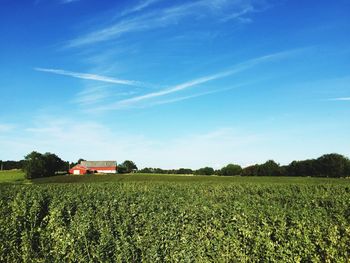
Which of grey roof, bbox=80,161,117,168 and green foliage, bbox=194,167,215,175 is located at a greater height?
grey roof, bbox=80,161,117,168

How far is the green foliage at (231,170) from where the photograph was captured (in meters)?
100

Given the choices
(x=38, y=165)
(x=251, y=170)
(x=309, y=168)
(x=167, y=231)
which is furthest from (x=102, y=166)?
(x=167, y=231)

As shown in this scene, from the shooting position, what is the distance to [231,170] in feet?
335

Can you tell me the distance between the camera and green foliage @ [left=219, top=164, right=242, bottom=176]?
100 meters

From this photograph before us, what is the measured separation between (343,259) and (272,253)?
1.56 metres

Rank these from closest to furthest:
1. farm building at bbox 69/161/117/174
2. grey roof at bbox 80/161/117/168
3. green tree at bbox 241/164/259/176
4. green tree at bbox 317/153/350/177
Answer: green tree at bbox 317/153/350/177 < green tree at bbox 241/164/259/176 < farm building at bbox 69/161/117/174 < grey roof at bbox 80/161/117/168

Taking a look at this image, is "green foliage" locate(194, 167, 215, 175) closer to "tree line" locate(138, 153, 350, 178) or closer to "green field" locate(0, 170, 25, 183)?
"tree line" locate(138, 153, 350, 178)

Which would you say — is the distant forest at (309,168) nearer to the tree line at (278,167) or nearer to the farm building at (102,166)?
the tree line at (278,167)

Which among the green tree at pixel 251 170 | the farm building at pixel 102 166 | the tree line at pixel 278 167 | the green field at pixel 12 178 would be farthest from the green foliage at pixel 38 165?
the green tree at pixel 251 170

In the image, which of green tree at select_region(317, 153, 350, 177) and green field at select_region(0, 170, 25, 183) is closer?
green field at select_region(0, 170, 25, 183)

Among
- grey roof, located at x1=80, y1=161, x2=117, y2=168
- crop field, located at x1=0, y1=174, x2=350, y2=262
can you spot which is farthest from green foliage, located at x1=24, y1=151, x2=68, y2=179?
crop field, located at x1=0, y1=174, x2=350, y2=262

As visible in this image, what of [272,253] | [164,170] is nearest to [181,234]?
[272,253]

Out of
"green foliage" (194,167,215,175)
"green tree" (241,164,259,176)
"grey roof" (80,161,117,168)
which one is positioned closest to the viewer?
"green tree" (241,164,259,176)

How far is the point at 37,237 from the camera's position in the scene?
10.2 meters
